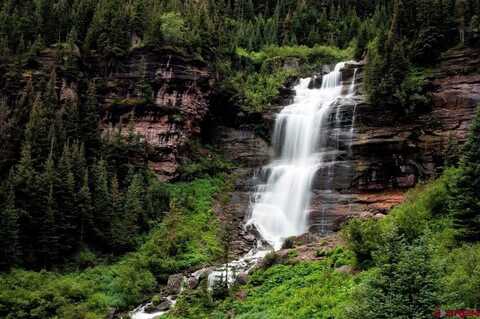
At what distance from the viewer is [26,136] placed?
4412cm

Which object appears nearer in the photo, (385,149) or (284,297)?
(284,297)

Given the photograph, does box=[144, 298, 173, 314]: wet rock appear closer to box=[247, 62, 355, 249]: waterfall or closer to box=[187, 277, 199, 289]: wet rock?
box=[187, 277, 199, 289]: wet rock

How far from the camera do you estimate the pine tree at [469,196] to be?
927 inches

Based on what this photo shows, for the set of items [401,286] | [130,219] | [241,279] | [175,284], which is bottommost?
[175,284]

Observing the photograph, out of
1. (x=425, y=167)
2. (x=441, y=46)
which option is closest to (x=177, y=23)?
(x=441, y=46)

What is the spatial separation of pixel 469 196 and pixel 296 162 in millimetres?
27710

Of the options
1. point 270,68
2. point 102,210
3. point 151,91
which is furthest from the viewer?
point 270,68

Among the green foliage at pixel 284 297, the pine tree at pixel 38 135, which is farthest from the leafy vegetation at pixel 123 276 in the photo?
the pine tree at pixel 38 135

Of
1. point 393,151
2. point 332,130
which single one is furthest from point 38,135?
point 393,151

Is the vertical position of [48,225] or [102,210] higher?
[102,210]

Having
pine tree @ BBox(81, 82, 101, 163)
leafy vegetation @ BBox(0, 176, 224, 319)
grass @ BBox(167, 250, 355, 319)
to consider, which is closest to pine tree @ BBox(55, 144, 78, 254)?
leafy vegetation @ BBox(0, 176, 224, 319)

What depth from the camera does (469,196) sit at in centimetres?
2380

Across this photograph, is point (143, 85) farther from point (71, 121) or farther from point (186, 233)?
point (186, 233)

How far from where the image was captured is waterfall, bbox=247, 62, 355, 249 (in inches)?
1750
